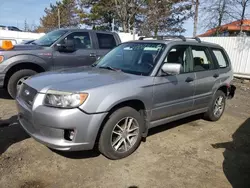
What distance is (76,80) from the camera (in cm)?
343

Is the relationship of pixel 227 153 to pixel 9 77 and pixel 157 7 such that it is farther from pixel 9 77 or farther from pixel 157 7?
pixel 157 7

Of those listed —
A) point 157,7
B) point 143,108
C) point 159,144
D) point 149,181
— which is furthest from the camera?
point 157,7

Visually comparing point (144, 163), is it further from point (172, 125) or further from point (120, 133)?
point (172, 125)

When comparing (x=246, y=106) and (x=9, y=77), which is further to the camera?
(x=246, y=106)

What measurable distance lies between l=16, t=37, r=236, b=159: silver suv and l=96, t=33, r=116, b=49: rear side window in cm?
263

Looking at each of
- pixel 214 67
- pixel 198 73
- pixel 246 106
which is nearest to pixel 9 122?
pixel 198 73

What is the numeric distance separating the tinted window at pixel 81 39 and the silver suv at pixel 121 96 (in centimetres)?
244

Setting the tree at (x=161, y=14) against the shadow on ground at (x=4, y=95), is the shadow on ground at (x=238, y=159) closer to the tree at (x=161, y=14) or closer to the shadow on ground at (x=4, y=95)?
the shadow on ground at (x=4, y=95)

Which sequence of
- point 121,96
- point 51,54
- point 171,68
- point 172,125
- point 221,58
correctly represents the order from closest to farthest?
point 121,96 < point 171,68 < point 172,125 < point 221,58 < point 51,54

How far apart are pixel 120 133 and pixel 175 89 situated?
1.26 metres

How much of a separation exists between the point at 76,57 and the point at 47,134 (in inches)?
155

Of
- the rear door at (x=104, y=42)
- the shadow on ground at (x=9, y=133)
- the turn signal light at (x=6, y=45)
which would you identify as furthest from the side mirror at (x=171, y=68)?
the turn signal light at (x=6, y=45)

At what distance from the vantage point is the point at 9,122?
4852 millimetres

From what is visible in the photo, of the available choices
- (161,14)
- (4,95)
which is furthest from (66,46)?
(161,14)
